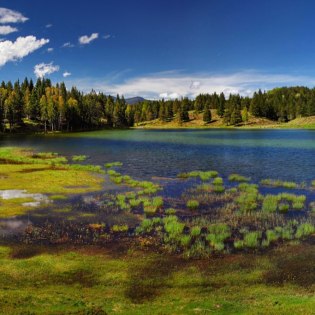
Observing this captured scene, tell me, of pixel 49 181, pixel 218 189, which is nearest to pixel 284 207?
pixel 218 189

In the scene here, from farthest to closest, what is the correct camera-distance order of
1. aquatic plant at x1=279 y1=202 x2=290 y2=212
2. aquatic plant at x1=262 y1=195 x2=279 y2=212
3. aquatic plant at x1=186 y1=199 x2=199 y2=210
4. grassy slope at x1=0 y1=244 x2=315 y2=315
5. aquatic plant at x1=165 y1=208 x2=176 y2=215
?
aquatic plant at x1=186 y1=199 x2=199 y2=210 → aquatic plant at x1=262 y1=195 x2=279 y2=212 → aquatic plant at x1=279 y1=202 x2=290 y2=212 → aquatic plant at x1=165 y1=208 x2=176 y2=215 → grassy slope at x1=0 y1=244 x2=315 y2=315

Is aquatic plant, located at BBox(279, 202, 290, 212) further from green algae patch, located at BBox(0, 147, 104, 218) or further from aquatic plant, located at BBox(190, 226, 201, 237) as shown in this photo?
green algae patch, located at BBox(0, 147, 104, 218)

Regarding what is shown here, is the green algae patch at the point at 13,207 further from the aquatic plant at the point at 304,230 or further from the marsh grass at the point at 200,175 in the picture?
the aquatic plant at the point at 304,230

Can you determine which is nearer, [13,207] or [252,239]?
[252,239]

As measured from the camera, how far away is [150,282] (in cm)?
1686

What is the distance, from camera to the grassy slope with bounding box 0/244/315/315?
45.1 ft

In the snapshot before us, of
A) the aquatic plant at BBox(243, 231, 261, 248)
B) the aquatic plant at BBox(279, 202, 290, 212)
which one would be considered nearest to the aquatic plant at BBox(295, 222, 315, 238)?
the aquatic plant at BBox(243, 231, 261, 248)

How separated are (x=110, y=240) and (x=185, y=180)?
79.7 feet

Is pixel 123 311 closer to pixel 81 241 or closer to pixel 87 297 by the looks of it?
pixel 87 297

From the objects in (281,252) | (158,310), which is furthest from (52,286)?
(281,252)

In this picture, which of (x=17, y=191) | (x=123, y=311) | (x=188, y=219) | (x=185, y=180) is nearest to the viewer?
(x=123, y=311)

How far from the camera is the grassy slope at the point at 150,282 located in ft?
45.1

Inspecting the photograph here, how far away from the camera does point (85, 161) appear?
6750cm

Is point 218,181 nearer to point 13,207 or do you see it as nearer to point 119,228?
point 119,228
